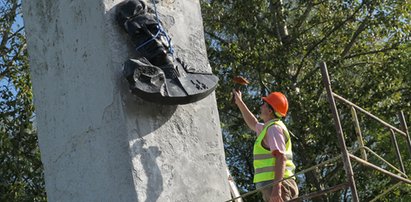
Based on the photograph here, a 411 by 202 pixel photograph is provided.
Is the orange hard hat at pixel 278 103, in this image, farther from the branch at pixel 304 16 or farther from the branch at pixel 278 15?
the branch at pixel 304 16

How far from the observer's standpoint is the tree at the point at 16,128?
1698cm

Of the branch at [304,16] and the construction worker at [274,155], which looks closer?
the construction worker at [274,155]

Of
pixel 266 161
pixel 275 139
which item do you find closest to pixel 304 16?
pixel 266 161

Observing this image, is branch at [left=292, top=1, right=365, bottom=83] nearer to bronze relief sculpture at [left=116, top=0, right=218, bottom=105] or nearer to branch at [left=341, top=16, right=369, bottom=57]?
branch at [left=341, top=16, right=369, bottom=57]

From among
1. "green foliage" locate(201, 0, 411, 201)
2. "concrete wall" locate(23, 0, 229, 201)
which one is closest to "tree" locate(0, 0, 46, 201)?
"green foliage" locate(201, 0, 411, 201)

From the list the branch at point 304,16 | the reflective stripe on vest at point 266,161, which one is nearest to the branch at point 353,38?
the branch at point 304,16

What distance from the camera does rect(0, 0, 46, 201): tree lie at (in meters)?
17.0

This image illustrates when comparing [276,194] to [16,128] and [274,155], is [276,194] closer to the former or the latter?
[274,155]

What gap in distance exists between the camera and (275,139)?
6055 millimetres

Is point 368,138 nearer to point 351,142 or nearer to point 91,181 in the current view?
point 351,142

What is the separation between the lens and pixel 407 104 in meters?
18.0

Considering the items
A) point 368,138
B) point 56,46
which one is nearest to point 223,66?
point 368,138

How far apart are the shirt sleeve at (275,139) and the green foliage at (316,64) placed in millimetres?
11277

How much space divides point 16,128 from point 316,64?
6684mm
